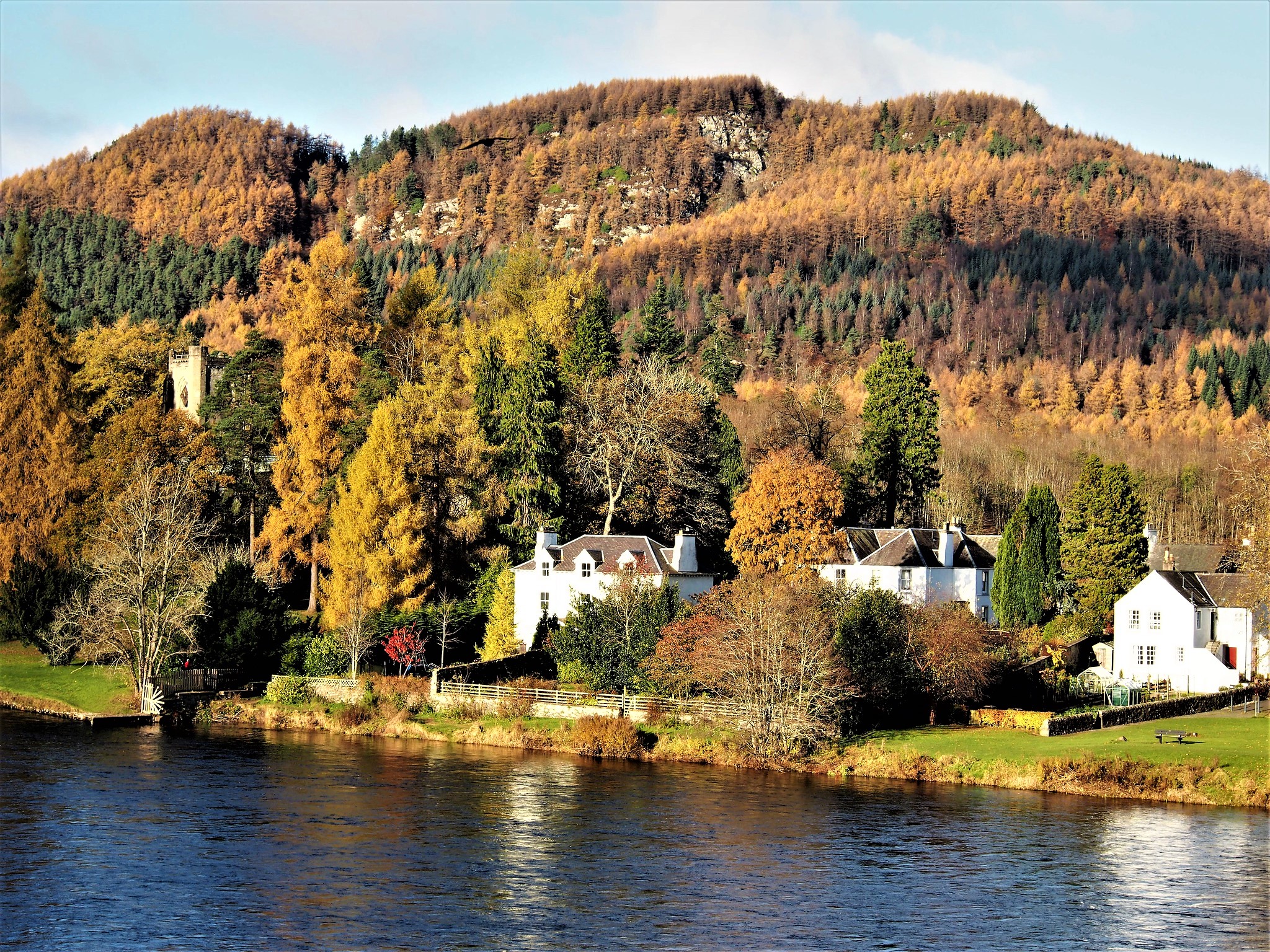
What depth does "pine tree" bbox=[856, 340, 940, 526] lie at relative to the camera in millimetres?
84625

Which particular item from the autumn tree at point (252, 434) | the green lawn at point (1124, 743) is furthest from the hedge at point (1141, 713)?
the autumn tree at point (252, 434)

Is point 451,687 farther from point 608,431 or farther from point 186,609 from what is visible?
point 608,431

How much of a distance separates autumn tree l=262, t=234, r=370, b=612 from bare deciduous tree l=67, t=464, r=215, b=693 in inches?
226

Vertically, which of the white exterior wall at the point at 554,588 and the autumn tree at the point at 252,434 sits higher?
the autumn tree at the point at 252,434

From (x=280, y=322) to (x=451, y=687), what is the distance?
30.4m

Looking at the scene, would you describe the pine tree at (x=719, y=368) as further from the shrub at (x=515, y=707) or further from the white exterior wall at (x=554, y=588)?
the shrub at (x=515, y=707)

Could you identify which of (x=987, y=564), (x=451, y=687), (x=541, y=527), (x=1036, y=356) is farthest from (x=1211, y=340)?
(x=451, y=687)

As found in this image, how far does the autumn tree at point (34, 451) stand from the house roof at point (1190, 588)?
5956 cm

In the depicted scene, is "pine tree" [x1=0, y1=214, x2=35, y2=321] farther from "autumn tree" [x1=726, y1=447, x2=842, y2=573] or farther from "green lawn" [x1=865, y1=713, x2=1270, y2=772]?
"green lawn" [x1=865, y1=713, x2=1270, y2=772]

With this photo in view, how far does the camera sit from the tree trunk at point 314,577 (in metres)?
75.2

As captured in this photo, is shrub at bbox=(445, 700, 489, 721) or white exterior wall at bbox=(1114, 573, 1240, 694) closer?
shrub at bbox=(445, 700, 489, 721)

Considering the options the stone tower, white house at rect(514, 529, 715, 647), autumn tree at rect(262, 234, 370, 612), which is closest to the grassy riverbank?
white house at rect(514, 529, 715, 647)

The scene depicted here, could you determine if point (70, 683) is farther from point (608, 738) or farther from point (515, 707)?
point (608, 738)

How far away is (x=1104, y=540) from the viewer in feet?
248
